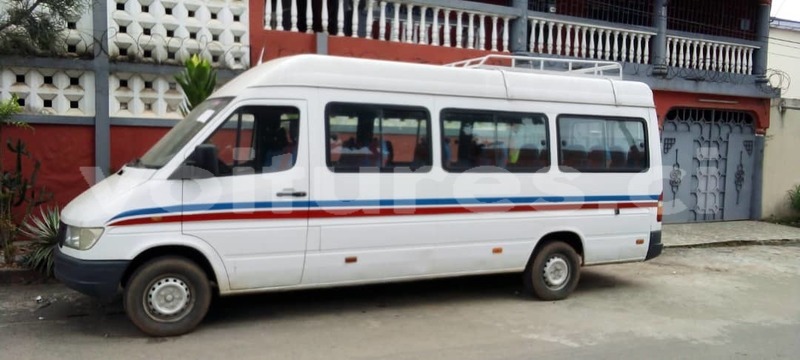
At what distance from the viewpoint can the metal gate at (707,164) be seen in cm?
Answer: 1362

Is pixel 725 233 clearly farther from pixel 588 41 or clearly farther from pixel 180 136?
pixel 180 136

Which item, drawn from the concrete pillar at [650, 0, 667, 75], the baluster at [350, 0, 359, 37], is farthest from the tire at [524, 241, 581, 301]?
the concrete pillar at [650, 0, 667, 75]

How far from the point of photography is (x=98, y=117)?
8578 mm

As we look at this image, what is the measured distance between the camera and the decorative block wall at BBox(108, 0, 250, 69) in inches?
343

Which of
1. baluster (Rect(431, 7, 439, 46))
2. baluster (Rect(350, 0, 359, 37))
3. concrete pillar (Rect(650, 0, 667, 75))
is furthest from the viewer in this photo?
concrete pillar (Rect(650, 0, 667, 75))

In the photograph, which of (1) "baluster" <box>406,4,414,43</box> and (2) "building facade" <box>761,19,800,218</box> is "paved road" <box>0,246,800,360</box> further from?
(2) "building facade" <box>761,19,800,218</box>

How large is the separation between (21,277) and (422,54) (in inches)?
249

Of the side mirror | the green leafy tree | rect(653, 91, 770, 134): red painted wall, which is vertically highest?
the green leafy tree

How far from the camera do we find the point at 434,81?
21.1ft

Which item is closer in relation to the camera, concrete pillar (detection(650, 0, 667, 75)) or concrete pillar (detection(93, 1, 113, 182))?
concrete pillar (detection(93, 1, 113, 182))

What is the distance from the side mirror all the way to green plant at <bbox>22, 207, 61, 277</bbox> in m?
2.54

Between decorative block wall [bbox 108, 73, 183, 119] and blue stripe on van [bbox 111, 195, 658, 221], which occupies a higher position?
decorative block wall [bbox 108, 73, 183, 119]

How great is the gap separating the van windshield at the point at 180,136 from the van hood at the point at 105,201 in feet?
0.37

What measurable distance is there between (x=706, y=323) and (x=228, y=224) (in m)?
4.61
